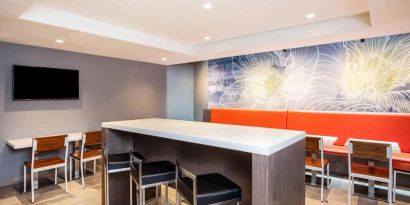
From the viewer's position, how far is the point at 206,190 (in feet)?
5.28

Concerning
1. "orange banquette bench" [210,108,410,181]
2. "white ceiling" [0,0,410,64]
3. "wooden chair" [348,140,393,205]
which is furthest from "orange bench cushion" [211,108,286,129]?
"wooden chair" [348,140,393,205]

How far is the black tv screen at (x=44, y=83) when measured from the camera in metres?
3.67

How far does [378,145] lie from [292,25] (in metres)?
1.86

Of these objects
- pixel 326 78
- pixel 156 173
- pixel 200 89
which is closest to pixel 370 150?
pixel 326 78

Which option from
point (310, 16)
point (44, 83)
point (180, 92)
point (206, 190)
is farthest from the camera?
point (180, 92)

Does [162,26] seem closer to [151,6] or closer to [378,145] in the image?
[151,6]

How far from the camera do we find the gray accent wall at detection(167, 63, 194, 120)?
20.6 ft

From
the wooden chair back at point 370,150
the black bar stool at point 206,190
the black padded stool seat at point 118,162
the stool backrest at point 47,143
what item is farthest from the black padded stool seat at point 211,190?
the stool backrest at point 47,143

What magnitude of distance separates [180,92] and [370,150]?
4679 mm

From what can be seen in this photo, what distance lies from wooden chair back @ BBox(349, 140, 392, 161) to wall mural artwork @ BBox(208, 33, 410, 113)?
1535 mm

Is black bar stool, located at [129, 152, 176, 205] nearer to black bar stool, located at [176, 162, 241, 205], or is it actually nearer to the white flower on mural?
black bar stool, located at [176, 162, 241, 205]

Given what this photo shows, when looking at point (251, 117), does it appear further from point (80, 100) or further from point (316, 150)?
point (80, 100)

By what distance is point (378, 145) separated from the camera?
2.67 metres

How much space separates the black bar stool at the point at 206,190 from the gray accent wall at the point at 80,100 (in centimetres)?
331
